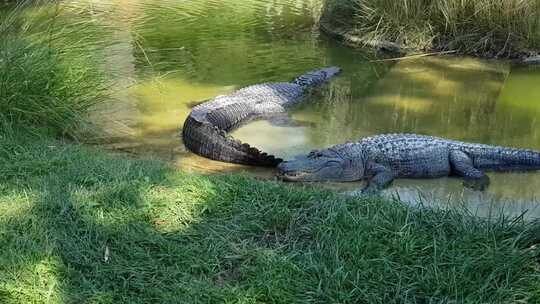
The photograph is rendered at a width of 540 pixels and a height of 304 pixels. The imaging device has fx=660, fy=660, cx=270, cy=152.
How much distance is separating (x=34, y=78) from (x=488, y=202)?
3135 mm

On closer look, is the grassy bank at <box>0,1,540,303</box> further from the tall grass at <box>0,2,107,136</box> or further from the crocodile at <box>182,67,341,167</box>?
the crocodile at <box>182,67,341,167</box>

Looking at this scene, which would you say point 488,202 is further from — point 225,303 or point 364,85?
point 364,85

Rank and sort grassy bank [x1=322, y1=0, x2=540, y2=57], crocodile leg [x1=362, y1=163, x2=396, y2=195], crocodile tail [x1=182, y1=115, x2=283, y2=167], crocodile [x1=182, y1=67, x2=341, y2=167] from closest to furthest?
1. crocodile leg [x1=362, y1=163, x2=396, y2=195]
2. crocodile tail [x1=182, y1=115, x2=283, y2=167]
3. crocodile [x1=182, y1=67, x2=341, y2=167]
4. grassy bank [x1=322, y1=0, x2=540, y2=57]

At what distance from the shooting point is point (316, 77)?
7297mm

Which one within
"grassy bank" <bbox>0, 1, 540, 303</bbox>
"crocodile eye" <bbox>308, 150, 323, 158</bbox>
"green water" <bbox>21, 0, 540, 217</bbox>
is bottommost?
"green water" <bbox>21, 0, 540, 217</bbox>

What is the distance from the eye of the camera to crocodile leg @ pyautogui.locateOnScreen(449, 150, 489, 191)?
183 inches

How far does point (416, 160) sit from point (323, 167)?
717 mm

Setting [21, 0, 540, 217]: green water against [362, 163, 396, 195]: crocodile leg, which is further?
[21, 0, 540, 217]: green water

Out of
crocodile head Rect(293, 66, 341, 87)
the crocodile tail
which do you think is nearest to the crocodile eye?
the crocodile tail

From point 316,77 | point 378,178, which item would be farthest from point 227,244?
point 316,77

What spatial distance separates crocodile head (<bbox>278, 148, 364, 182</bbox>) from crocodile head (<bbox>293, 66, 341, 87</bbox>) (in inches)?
99.5

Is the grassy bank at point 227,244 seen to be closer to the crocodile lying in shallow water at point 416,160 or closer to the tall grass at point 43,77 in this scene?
the tall grass at point 43,77

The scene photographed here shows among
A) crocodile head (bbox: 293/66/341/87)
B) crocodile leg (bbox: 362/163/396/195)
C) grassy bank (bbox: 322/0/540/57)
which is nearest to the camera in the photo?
crocodile leg (bbox: 362/163/396/195)

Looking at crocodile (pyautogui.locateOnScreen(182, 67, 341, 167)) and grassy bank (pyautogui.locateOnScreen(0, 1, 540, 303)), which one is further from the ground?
grassy bank (pyautogui.locateOnScreen(0, 1, 540, 303))
